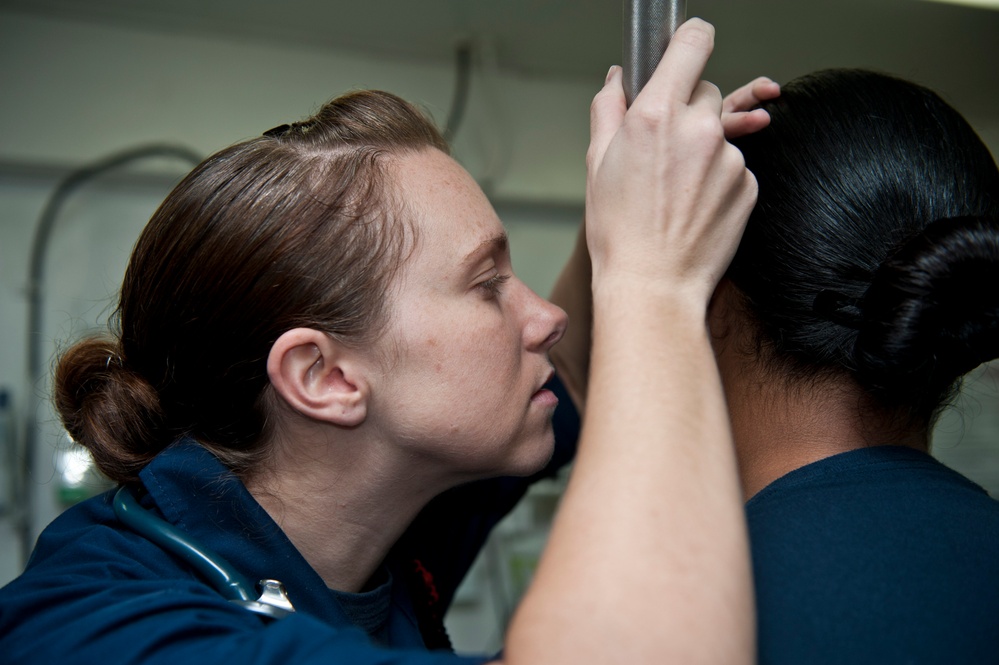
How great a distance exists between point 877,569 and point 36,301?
1710 mm

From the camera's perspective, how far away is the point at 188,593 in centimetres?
63

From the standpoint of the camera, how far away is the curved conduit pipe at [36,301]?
65.9 inches

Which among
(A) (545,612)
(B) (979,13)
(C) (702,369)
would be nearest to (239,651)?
(A) (545,612)

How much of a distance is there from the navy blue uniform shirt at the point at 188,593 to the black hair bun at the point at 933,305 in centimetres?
42

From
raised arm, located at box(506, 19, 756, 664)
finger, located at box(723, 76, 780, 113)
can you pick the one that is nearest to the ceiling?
finger, located at box(723, 76, 780, 113)

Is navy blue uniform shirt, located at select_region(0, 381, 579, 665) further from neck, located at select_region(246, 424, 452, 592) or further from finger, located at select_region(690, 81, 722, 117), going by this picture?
finger, located at select_region(690, 81, 722, 117)

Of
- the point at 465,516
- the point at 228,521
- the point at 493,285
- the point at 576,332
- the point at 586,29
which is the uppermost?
the point at 586,29

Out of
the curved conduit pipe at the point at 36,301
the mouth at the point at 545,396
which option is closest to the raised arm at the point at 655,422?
the mouth at the point at 545,396

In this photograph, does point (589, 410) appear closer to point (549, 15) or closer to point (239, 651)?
point (239, 651)

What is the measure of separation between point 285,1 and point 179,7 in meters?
0.24

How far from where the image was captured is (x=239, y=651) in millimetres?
558

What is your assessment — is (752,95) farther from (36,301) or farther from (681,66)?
(36,301)

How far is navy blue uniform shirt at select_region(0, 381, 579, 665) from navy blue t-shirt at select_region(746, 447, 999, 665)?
0.81 ft

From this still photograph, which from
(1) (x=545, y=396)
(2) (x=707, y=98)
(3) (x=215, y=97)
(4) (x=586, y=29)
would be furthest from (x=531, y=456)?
(3) (x=215, y=97)
